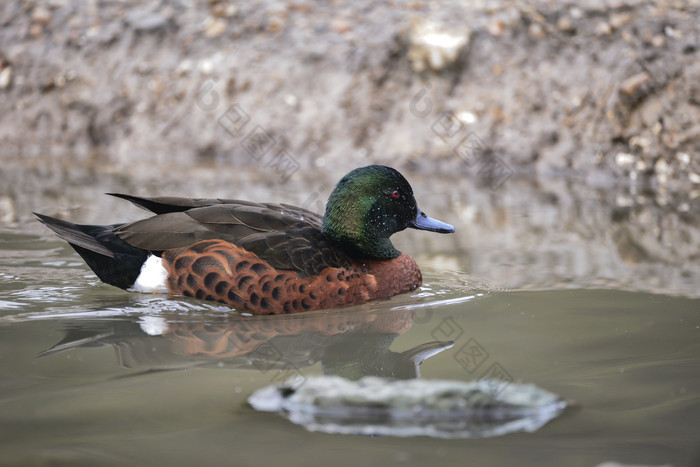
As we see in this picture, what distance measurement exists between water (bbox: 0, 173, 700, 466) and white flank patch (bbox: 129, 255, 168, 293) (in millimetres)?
90

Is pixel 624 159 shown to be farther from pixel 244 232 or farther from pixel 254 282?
Result: pixel 254 282

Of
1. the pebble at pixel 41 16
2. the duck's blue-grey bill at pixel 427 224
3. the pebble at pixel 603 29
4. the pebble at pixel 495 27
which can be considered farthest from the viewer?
the pebble at pixel 41 16

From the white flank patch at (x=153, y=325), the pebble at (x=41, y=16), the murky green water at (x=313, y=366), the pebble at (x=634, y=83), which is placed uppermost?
the pebble at (x=41, y=16)

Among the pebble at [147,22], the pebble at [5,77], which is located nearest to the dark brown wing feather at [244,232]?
the pebble at [147,22]

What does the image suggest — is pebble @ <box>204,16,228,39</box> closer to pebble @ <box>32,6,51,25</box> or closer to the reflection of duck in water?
pebble @ <box>32,6,51,25</box>

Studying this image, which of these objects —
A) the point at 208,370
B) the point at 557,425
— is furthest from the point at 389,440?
the point at 208,370

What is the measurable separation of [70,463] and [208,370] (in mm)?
944

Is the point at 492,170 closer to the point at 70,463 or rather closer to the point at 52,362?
the point at 52,362

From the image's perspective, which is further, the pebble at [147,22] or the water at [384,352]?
the pebble at [147,22]

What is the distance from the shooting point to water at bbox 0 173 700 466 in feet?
9.34

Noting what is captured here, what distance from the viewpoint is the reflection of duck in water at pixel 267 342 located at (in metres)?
3.77

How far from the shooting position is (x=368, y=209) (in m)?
5.21

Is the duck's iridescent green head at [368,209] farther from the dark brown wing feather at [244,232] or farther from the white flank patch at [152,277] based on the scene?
the white flank patch at [152,277]

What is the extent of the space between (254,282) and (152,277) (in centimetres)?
70
